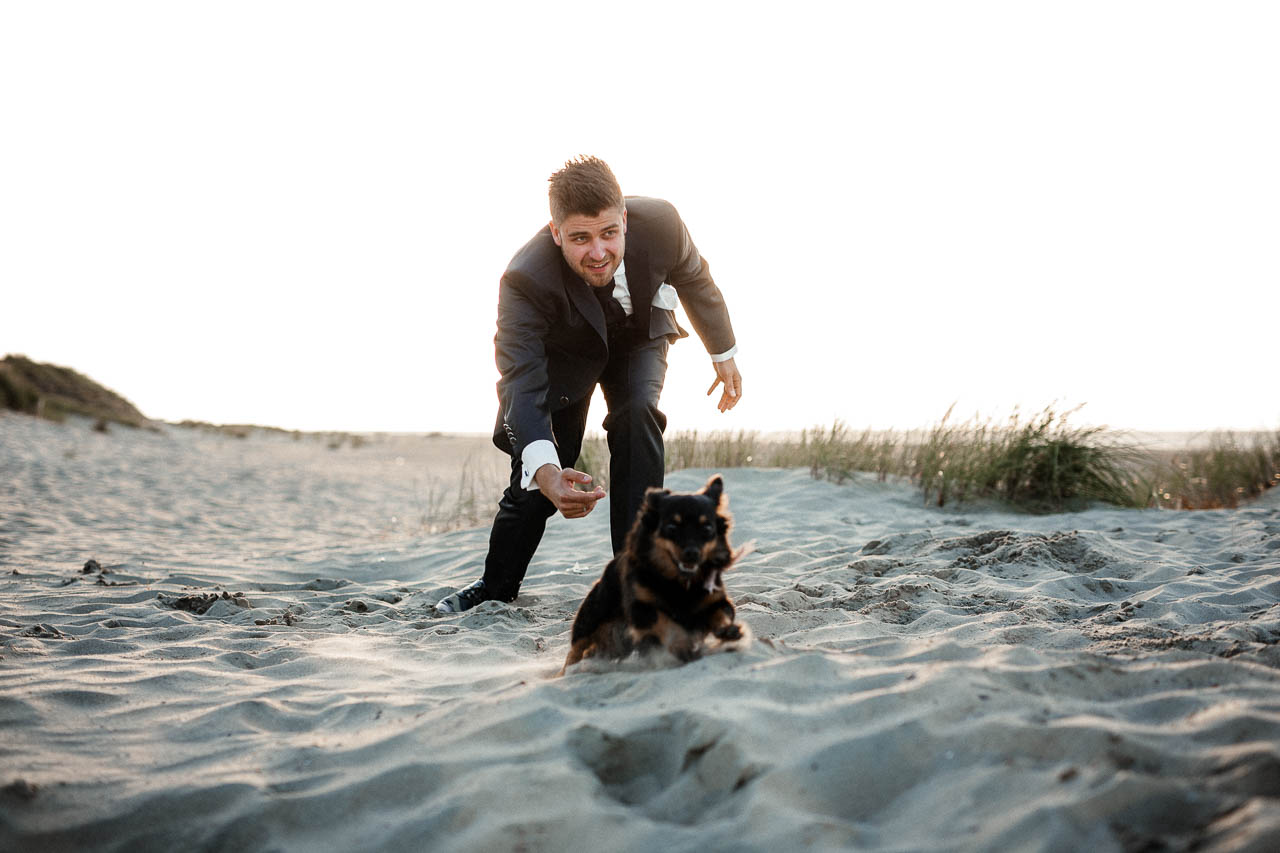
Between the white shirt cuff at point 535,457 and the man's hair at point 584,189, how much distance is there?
1.08 meters

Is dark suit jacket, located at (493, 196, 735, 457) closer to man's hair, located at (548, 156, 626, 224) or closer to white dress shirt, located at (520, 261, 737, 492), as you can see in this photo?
white dress shirt, located at (520, 261, 737, 492)

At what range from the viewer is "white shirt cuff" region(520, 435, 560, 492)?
151 inches

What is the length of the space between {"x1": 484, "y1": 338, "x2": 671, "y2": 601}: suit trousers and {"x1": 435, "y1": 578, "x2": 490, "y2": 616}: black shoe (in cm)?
21

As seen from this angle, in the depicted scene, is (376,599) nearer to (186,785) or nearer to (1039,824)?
(186,785)

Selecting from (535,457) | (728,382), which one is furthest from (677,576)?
(728,382)

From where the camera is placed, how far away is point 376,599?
5.51 m

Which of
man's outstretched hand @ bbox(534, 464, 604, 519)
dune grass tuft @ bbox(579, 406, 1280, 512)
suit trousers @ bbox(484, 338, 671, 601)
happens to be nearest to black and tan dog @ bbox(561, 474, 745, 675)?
man's outstretched hand @ bbox(534, 464, 604, 519)

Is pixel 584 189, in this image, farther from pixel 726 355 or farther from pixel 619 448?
pixel 726 355

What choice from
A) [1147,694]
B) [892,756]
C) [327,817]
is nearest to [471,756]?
[327,817]

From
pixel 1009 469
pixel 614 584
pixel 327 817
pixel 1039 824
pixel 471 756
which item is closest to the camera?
pixel 1039 824

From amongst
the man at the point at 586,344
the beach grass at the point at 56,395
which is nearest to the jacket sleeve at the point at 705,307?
the man at the point at 586,344

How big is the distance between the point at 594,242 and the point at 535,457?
106 cm

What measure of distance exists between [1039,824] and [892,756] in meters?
0.43

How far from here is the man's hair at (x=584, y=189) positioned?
373cm
